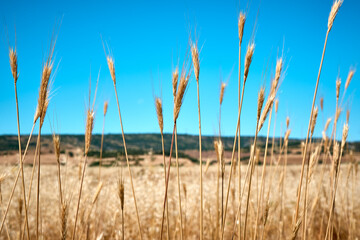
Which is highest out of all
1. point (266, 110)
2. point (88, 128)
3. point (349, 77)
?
point (349, 77)

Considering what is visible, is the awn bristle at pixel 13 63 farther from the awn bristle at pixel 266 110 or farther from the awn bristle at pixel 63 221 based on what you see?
the awn bristle at pixel 266 110

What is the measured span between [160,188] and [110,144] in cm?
3936

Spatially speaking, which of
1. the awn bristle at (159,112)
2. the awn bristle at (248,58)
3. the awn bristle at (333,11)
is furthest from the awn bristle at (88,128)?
the awn bristle at (333,11)

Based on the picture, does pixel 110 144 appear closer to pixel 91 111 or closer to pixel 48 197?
pixel 48 197

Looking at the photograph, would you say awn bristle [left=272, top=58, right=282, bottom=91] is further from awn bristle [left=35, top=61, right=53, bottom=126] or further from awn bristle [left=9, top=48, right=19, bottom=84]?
awn bristle [left=9, top=48, right=19, bottom=84]

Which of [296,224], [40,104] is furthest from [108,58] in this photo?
[296,224]

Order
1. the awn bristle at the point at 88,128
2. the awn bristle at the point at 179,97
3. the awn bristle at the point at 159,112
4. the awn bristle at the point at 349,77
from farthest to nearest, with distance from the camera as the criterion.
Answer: the awn bristle at the point at 349,77, the awn bristle at the point at 88,128, the awn bristle at the point at 159,112, the awn bristle at the point at 179,97

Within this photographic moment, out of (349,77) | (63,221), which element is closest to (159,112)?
(63,221)

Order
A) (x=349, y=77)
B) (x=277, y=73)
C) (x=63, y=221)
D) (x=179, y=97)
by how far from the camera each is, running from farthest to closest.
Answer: (x=349, y=77) < (x=277, y=73) < (x=63, y=221) < (x=179, y=97)

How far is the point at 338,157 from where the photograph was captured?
1783 mm

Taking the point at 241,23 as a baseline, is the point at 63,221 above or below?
below

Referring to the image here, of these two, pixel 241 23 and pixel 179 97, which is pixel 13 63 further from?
pixel 241 23

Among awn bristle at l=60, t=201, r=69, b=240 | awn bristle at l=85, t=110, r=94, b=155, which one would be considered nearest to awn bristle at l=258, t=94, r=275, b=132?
awn bristle at l=85, t=110, r=94, b=155

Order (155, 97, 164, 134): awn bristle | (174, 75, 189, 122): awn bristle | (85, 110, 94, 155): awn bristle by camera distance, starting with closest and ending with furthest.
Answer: (174, 75, 189, 122): awn bristle, (155, 97, 164, 134): awn bristle, (85, 110, 94, 155): awn bristle
